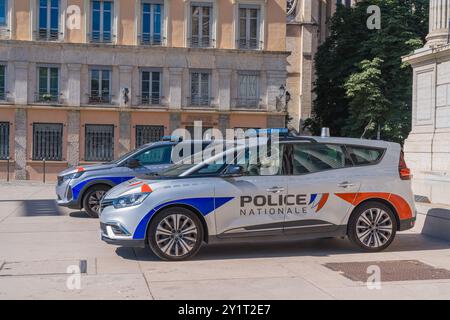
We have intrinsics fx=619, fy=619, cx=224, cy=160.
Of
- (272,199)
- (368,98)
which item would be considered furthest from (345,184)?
(368,98)

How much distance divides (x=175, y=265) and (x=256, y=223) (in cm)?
130

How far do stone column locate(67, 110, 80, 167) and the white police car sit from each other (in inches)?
970

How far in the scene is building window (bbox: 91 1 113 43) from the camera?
33.1 meters

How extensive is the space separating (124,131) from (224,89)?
5944 millimetres

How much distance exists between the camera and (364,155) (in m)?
9.22

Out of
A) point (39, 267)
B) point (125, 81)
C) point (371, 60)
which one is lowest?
point (39, 267)

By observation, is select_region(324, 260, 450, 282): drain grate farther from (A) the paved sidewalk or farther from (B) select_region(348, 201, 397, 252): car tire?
(B) select_region(348, 201, 397, 252): car tire

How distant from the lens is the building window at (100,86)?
1307 inches

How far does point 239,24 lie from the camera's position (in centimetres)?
3431

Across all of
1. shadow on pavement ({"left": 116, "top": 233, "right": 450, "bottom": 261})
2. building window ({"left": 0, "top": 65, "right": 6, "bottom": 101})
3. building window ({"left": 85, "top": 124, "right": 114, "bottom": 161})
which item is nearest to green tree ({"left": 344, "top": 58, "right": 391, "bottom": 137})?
building window ({"left": 85, "top": 124, "right": 114, "bottom": 161})

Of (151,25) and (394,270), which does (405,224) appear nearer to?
(394,270)

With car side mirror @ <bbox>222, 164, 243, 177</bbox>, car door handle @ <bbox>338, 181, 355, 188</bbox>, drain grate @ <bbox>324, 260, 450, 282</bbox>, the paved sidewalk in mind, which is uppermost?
car side mirror @ <bbox>222, 164, 243, 177</bbox>

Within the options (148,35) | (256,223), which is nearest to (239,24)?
(148,35)

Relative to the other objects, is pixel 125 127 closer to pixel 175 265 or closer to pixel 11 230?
pixel 11 230
